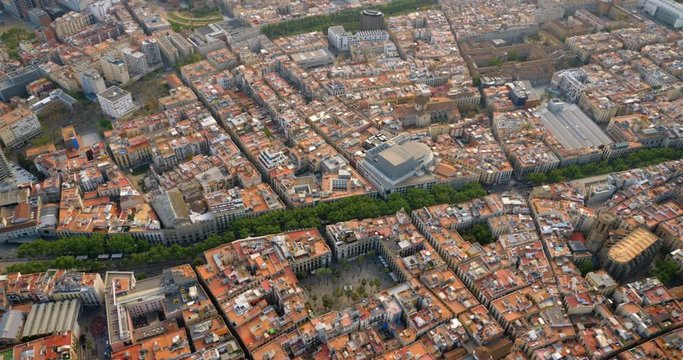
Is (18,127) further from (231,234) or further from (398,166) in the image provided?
(398,166)

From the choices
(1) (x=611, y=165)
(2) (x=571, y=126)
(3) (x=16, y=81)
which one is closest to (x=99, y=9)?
(3) (x=16, y=81)

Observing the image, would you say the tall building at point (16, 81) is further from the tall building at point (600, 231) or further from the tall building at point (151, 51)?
the tall building at point (600, 231)

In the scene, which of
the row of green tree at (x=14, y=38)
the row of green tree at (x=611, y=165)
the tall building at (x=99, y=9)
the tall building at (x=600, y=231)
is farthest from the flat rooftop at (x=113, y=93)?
the tall building at (x=600, y=231)

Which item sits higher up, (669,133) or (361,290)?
(669,133)

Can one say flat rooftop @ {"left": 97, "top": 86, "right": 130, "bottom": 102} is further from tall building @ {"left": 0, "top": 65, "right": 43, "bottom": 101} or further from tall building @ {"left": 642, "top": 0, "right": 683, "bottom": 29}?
tall building @ {"left": 642, "top": 0, "right": 683, "bottom": 29}

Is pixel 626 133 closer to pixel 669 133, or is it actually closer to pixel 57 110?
pixel 669 133

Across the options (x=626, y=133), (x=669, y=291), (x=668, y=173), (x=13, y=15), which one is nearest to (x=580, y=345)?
(x=669, y=291)
